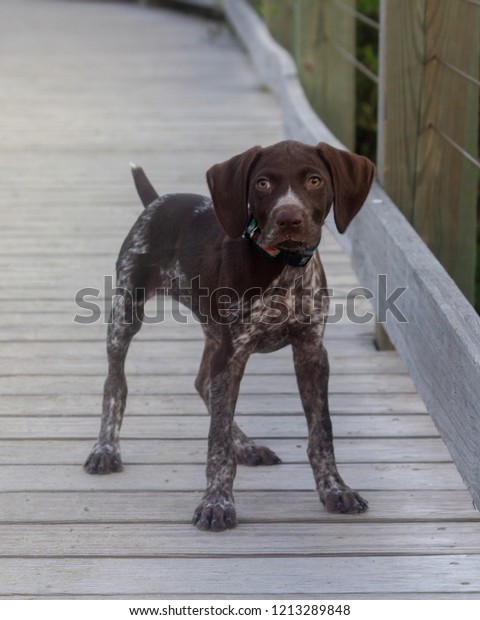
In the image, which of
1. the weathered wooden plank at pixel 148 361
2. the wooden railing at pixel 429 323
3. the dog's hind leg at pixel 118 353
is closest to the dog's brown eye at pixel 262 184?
the wooden railing at pixel 429 323

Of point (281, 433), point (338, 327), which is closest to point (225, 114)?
point (338, 327)

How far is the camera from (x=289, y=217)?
2.99 meters

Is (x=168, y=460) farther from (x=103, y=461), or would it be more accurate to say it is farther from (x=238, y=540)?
(x=238, y=540)

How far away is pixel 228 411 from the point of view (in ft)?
11.1

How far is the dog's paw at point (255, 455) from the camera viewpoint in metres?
3.66

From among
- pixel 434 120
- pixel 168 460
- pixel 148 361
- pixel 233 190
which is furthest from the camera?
pixel 148 361

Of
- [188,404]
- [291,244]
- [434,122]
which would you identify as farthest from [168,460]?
[434,122]

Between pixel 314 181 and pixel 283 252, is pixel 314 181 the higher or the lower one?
the higher one

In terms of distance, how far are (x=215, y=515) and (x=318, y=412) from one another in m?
0.46

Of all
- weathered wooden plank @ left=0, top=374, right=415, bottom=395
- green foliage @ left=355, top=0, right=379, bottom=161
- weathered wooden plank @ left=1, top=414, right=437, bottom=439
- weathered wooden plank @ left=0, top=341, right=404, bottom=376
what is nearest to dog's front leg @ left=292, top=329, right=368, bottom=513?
weathered wooden plank @ left=1, top=414, right=437, bottom=439

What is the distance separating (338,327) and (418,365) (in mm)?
1438

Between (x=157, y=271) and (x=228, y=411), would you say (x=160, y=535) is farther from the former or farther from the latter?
(x=157, y=271)

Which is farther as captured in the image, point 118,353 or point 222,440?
point 118,353

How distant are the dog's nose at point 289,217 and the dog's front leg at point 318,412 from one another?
482 mm
